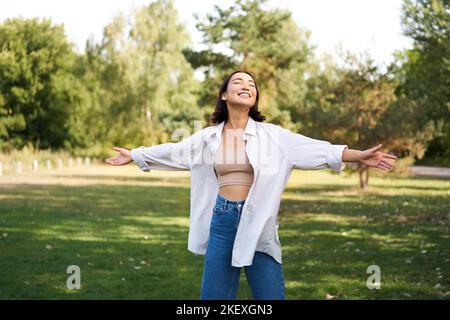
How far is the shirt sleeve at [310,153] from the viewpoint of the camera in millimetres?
4031

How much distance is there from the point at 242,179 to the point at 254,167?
14 centimetres

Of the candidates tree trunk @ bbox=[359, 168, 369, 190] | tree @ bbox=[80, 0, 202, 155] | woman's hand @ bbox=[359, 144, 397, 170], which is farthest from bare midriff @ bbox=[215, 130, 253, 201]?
tree @ bbox=[80, 0, 202, 155]

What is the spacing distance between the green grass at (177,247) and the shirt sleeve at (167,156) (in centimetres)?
296

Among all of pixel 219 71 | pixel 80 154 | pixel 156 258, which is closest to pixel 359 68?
pixel 219 71

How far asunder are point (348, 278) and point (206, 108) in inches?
1149

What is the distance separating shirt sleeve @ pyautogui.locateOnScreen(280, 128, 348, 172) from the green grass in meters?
3.31

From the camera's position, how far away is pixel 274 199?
3951 millimetres

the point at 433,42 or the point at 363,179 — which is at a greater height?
the point at 433,42

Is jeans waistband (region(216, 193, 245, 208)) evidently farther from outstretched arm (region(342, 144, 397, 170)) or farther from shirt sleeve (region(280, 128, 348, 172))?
outstretched arm (region(342, 144, 397, 170))

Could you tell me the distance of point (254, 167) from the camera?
12.9 ft

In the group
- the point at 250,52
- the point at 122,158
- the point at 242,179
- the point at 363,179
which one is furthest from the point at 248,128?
the point at 250,52

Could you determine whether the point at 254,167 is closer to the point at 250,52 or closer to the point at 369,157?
the point at 369,157

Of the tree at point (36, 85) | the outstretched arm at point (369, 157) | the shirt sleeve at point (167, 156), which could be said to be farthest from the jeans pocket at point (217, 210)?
the tree at point (36, 85)

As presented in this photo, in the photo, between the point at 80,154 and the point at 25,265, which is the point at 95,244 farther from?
the point at 80,154
